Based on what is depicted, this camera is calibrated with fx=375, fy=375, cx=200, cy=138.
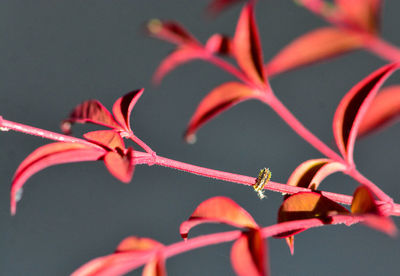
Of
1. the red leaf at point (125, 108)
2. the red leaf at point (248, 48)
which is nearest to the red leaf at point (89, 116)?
the red leaf at point (125, 108)

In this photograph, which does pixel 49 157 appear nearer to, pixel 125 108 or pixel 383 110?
pixel 125 108

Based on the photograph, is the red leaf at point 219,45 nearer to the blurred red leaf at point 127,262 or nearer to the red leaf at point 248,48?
the red leaf at point 248,48

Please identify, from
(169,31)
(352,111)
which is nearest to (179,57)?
(169,31)

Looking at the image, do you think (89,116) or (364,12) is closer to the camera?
(364,12)

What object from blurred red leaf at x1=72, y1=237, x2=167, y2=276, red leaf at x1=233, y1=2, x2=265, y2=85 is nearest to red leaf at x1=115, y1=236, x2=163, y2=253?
blurred red leaf at x1=72, y1=237, x2=167, y2=276

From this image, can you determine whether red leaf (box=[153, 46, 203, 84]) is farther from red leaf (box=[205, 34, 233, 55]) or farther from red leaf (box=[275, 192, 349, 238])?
red leaf (box=[275, 192, 349, 238])

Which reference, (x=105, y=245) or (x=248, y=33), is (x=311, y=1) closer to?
(x=248, y=33)

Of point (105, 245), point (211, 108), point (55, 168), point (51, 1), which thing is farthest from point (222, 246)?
point (211, 108)
